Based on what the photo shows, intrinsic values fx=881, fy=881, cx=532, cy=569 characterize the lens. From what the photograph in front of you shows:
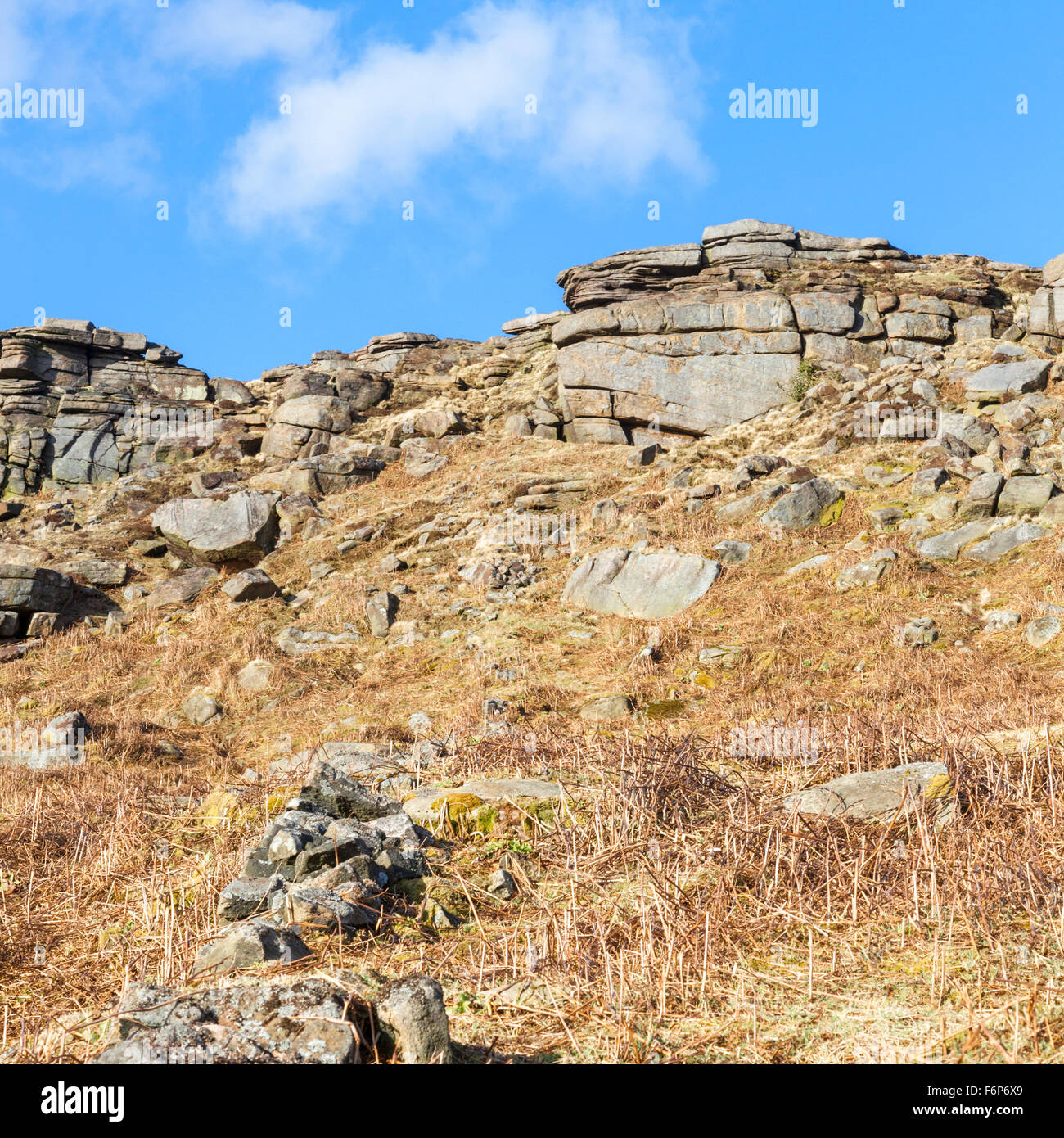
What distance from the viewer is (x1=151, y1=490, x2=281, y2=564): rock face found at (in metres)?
17.8

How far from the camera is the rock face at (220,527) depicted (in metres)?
17.8

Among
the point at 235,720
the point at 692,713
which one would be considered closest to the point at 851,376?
the point at 692,713

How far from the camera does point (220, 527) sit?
710 inches

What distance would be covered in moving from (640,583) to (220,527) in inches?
375

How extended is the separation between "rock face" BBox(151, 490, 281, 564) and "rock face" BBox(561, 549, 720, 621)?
7.45 m

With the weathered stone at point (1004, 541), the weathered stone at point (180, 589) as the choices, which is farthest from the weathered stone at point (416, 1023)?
the weathered stone at point (180, 589)

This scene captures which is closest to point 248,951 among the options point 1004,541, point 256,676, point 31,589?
point 256,676

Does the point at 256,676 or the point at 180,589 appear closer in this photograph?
the point at 256,676

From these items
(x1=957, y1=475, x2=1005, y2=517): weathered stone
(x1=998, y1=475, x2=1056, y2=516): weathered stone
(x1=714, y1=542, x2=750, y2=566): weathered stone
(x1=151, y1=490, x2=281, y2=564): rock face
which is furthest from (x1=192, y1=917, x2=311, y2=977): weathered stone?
(x1=151, y1=490, x2=281, y2=564): rock face

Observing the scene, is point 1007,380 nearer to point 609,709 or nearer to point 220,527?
point 609,709

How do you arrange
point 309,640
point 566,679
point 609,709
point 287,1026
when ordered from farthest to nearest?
point 309,640
point 566,679
point 609,709
point 287,1026

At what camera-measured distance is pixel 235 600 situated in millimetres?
15039

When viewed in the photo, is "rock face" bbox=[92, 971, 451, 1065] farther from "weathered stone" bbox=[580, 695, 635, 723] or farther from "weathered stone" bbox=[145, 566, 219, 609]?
"weathered stone" bbox=[145, 566, 219, 609]

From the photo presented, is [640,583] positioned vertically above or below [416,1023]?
above
